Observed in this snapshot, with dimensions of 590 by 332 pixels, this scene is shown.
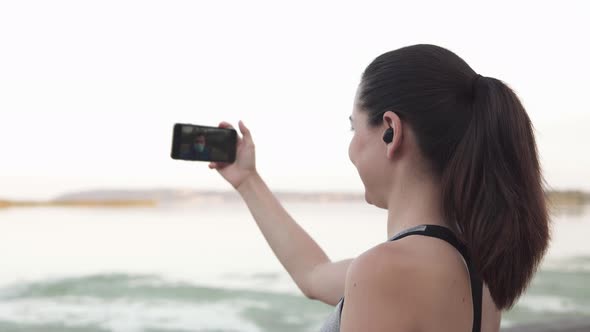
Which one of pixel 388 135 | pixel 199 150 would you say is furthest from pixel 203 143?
pixel 388 135

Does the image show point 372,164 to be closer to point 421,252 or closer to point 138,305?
point 421,252

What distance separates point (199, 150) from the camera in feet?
4.90

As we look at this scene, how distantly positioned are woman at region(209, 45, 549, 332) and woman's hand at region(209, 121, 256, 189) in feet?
1.87

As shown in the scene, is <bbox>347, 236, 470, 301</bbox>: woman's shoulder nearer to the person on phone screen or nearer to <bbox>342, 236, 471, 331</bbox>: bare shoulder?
<bbox>342, 236, 471, 331</bbox>: bare shoulder

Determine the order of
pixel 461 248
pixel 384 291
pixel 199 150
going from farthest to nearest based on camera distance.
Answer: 1. pixel 199 150
2. pixel 461 248
3. pixel 384 291

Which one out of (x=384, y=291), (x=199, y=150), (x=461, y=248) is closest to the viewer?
(x=384, y=291)

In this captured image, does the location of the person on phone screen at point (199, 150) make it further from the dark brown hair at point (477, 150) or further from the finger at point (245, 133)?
the dark brown hair at point (477, 150)

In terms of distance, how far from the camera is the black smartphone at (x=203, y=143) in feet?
4.78

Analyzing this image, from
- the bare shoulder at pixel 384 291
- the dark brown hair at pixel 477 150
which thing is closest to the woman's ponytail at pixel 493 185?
the dark brown hair at pixel 477 150

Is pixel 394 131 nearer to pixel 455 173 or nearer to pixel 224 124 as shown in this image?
pixel 455 173

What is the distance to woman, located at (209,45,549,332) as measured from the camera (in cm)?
93

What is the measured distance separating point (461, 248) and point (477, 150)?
0.42 ft

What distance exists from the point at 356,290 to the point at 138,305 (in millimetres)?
15667

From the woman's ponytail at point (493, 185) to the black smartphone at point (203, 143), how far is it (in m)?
0.65
